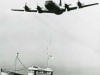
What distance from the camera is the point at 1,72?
7250cm

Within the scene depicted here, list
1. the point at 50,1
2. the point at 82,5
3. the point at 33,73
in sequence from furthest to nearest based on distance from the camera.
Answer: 1. the point at 33,73
2. the point at 82,5
3. the point at 50,1

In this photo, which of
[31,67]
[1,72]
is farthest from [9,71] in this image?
[31,67]

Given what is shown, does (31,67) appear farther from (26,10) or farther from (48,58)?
(26,10)

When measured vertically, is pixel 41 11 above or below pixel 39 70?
above

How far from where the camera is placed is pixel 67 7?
185ft

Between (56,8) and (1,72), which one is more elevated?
(56,8)

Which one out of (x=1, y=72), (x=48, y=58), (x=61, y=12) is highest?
(x=61, y=12)

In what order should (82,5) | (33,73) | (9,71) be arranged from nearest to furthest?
(82,5) → (33,73) → (9,71)

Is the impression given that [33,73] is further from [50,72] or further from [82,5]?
[82,5]

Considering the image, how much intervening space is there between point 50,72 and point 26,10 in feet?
59.0

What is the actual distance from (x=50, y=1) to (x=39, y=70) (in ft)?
70.3

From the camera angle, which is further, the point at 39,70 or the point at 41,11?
the point at 39,70

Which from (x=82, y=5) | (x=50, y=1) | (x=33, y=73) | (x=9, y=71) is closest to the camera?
(x=50, y=1)

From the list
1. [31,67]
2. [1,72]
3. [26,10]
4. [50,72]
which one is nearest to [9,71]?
[1,72]
